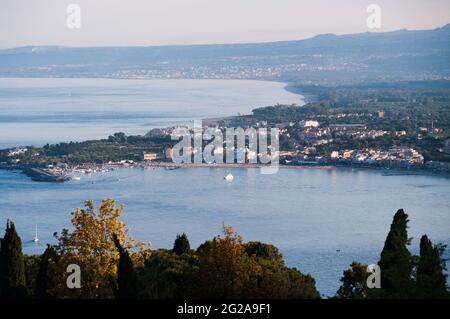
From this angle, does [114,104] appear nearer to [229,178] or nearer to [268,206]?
[229,178]

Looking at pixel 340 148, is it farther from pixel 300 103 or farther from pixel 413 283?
pixel 413 283

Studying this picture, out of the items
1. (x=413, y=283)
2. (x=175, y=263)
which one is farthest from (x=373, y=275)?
(x=175, y=263)

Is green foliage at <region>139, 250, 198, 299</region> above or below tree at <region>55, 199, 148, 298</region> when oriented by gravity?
below

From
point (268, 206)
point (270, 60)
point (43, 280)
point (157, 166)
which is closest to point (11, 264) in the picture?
point (43, 280)

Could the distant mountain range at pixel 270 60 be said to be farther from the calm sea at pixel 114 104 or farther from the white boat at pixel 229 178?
the white boat at pixel 229 178

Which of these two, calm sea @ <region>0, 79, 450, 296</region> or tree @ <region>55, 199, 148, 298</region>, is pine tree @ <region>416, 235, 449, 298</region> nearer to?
tree @ <region>55, 199, 148, 298</region>

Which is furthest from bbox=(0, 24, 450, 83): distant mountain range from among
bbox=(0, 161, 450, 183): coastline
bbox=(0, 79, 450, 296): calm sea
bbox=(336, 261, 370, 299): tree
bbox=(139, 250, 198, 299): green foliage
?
bbox=(139, 250, 198, 299): green foliage

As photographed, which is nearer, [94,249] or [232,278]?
[232,278]
